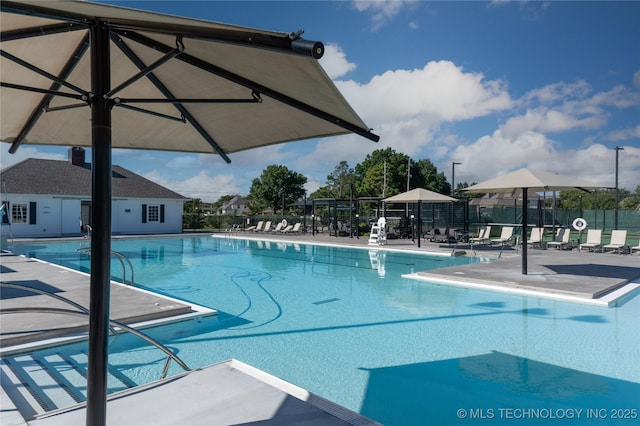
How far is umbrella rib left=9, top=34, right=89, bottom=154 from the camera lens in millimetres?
2461

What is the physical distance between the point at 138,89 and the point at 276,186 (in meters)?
42.0

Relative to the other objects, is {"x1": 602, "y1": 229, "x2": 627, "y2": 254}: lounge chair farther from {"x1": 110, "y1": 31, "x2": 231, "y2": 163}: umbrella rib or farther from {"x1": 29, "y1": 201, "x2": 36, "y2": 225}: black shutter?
{"x1": 29, "y1": 201, "x2": 36, "y2": 225}: black shutter

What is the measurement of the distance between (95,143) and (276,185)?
142 ft

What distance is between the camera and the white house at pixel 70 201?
2361cm

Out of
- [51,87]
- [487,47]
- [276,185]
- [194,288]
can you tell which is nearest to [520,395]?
[51,87]

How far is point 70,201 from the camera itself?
25.7 metres

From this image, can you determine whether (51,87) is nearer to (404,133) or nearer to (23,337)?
(23,337)

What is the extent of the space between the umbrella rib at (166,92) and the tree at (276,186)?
134ft

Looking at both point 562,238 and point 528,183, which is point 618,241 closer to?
point 562,238

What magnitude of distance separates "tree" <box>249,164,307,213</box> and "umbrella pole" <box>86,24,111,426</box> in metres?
42.5

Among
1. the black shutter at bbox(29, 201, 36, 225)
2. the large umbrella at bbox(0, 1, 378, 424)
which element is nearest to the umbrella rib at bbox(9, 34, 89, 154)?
the large umbrella at bbox(0, 1, 378, 424)

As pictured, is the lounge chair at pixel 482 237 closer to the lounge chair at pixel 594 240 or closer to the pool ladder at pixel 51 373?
the lounge chair at pixel 594 240

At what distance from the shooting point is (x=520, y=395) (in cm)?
434

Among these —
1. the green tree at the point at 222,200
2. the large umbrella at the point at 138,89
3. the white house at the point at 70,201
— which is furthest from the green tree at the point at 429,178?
the large umbrella at the point at 138,89
